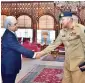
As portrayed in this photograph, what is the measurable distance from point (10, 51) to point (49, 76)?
3460mm

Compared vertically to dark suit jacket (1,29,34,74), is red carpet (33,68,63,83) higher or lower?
lower

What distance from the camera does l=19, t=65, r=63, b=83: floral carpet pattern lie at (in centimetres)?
595

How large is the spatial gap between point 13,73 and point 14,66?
10cm

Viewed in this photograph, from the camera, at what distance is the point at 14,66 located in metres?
3.29

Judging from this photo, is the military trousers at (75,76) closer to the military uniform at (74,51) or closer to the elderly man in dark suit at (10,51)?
the military uniform at (74,51)

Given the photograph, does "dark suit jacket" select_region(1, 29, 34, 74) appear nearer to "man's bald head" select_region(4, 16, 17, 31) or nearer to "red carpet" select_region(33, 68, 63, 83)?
"man's bald head" select_region(4, 16, 17, 31)

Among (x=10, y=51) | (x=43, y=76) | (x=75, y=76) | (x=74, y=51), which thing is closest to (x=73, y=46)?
(x=74, y=51)

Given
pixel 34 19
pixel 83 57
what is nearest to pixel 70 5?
pixel 34 19

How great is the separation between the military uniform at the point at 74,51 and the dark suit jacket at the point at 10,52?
0.62 metres

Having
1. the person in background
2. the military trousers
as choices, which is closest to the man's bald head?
the person in background

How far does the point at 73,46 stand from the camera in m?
3.47

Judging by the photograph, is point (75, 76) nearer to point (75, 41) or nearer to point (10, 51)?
point (75, 41)

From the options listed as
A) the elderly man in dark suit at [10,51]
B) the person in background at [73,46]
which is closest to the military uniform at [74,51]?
the person in background at [73,46]

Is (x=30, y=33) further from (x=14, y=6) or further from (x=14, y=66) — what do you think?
(x=14, y=66)
